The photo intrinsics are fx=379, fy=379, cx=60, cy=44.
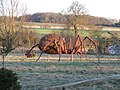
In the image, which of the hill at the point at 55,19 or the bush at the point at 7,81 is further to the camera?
the hill at the point at 55,19

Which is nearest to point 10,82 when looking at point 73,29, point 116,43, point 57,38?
point 57,38

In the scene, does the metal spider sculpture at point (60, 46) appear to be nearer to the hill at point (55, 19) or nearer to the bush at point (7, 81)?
the bush at point (7, 81)

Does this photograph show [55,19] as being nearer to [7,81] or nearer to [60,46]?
[60,46]

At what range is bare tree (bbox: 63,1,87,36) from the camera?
53.8m

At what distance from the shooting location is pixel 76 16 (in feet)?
182

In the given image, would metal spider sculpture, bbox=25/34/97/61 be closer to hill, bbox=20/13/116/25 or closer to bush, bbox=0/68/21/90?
bush, bbox=0/68/21/90

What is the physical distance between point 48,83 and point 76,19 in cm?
4317

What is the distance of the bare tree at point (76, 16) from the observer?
5384cm

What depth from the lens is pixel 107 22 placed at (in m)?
68.6

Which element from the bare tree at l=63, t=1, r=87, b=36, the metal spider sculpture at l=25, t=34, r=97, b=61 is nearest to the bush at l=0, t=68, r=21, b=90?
the metal spider sculpture at l=25, t=34, r=97, b=61

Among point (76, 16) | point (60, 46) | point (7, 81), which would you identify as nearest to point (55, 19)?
point (76, 16)

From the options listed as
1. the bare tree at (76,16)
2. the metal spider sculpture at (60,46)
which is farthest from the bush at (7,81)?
the bare tree at (76,16)

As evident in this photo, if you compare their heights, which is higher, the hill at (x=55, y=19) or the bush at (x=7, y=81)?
the hill at (x=55, y=19)

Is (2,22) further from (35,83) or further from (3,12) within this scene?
(35,83)
